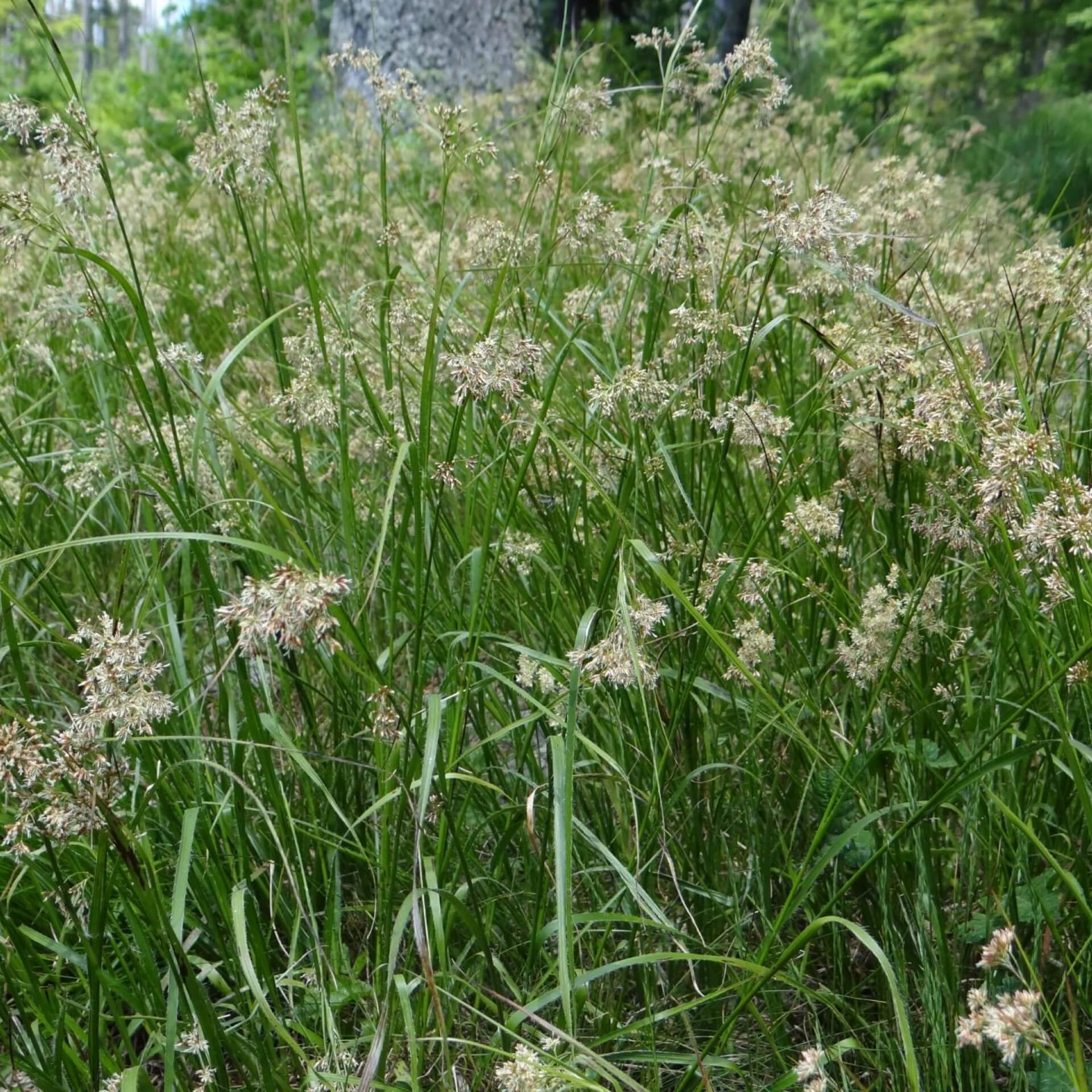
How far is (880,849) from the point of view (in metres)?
1.33

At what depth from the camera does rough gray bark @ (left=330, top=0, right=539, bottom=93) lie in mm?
7961

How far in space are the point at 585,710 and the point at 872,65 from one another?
45.4 feet

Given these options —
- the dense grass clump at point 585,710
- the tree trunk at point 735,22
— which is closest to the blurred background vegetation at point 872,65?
the tree trunk at point 735,22

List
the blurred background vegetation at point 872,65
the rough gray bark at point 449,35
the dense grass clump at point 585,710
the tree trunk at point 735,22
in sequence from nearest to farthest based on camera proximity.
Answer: the dense grass clump at point 585,710, the blurred background vegetation at point 872,65, the rough gray bark at point 449,35, the tree trunk at point 735,22

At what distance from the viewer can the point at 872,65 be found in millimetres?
13391

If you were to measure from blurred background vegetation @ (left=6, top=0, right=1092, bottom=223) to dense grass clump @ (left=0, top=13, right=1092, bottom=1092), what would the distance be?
386cm

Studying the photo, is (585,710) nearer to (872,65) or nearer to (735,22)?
(735,22)

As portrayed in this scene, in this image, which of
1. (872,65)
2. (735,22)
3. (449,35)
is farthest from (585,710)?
(872,65)

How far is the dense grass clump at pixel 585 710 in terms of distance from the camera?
1341 millimetres

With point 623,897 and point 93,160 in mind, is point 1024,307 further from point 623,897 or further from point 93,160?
point 93,160

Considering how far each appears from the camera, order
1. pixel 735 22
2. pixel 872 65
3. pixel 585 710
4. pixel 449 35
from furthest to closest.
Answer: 1. pixel 872 65
2. pixel 735 22
3. pixel 449 35
4. pixel 585 710

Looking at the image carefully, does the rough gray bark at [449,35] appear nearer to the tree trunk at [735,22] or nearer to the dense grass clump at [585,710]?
the tree trunk at [735,22]

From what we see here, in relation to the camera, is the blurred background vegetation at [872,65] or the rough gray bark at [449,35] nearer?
the blurred background vegetation at [872,65]

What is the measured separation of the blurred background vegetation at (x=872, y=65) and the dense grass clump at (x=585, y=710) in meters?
3.86
